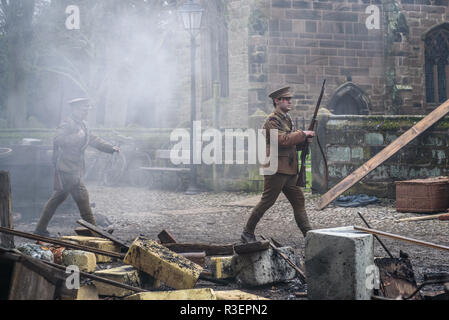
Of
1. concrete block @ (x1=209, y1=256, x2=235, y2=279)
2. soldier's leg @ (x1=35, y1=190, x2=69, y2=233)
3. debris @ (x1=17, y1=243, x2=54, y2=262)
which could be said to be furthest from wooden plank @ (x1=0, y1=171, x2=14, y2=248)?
concrete block @ (x1=209, y1=256, x2=235, y2=279)

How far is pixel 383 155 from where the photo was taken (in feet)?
34.3

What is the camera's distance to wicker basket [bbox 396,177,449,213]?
9375 mm

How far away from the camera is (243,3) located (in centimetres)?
1741

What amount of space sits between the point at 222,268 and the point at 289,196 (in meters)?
1.63

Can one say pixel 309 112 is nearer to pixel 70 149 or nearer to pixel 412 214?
pixel 412 214

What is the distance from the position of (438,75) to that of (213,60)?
326 inches

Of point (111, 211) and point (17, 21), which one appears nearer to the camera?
point (111, 211)

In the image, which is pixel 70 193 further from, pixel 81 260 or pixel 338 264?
pixel 338 264

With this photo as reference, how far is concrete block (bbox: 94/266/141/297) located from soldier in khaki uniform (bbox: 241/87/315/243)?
2055 mm

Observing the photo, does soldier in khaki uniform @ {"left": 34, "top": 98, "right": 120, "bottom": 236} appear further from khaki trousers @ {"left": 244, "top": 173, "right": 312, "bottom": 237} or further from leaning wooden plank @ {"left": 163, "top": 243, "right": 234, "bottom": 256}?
khaki trousers @ {"left": 244, "top": 173, "right": 312, "bottom": 237}

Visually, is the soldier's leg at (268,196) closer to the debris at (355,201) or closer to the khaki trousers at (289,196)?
the khaki trousers at (289,196)

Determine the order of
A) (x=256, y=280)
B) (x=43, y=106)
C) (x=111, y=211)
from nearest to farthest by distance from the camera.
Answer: (x=256, y=280)
(x=111, y=211)
(x=43, y=106)

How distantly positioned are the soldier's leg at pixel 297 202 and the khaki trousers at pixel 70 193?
2.71m

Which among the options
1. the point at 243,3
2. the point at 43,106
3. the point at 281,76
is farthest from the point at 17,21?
the point at 281,76
